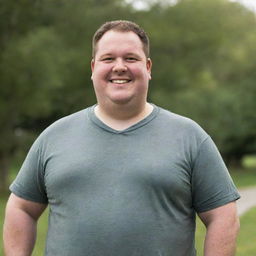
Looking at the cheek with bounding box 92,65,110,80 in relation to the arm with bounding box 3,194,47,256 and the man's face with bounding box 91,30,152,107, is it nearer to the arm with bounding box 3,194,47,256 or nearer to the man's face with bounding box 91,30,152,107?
the man's face with bounding box 91,30,152,107

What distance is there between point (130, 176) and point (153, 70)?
1089 inches

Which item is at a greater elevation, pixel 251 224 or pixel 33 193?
pixel 33 193

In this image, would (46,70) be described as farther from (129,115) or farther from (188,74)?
(129,115)

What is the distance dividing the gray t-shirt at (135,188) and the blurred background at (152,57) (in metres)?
19.4

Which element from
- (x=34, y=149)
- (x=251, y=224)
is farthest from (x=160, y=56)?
(x=34, y=149)

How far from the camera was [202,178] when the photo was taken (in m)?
2.74

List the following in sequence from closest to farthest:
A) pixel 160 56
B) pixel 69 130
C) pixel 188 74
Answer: pixel 69 130
pixel 160 56
pixel 188 74

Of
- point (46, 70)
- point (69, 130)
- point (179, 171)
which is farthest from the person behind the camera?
point (46, 70)

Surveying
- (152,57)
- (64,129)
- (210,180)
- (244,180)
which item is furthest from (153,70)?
(210,180)

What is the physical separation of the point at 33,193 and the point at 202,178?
2.65 feet

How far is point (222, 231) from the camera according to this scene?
273 centimetres

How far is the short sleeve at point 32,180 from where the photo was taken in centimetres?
289

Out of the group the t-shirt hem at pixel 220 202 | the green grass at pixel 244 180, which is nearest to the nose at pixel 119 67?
the t-shirt hem at pixel 220 202

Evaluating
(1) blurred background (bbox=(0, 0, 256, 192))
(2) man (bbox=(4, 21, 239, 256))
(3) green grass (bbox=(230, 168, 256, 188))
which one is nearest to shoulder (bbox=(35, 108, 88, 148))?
(2) man (bbox=(4, 21, 239, 256))
